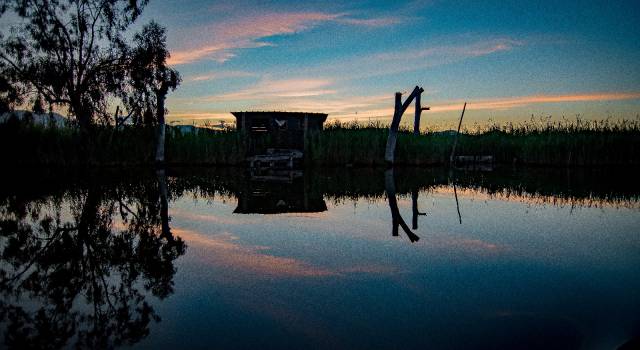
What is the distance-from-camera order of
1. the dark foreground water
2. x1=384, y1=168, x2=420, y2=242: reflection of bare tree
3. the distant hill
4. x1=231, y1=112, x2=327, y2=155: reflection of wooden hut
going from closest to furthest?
the dark foreground water → x1=384, y1=168, x2=420, y2=242: reflection of bare tree → the distant hill → x1=231, y1=112, x2=327, y2=155: reflection of wooden hut

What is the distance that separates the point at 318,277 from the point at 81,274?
226 centimetres

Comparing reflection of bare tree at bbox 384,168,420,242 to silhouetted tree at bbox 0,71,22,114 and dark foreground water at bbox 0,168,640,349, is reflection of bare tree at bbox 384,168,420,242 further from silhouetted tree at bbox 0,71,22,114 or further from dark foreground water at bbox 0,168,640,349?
silhouetted tree at bbox 0,71,22,114

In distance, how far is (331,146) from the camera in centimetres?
2567

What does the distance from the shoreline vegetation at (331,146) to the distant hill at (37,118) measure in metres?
0.36

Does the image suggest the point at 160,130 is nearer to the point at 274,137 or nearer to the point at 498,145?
the point at 274,137

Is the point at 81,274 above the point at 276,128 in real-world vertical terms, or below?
below

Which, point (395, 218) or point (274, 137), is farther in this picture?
point (274, 137)

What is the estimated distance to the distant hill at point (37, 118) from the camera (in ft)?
80.4

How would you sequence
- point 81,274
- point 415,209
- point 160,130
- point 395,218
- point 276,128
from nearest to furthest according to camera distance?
point 81,274 → point 395,218 → point 415,209 → point 160,130 → point 276,128

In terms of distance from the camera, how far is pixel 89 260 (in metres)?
5.13

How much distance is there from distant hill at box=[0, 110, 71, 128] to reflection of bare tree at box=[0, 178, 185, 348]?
18.7 m

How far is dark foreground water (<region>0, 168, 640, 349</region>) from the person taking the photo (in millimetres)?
3174

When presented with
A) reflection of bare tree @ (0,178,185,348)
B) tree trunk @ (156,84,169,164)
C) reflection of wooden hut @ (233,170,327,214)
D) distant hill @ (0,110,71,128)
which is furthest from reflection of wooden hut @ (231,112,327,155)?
reflection of bare tree @ (0,178,185,348)

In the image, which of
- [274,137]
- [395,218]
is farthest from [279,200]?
[274,137]
